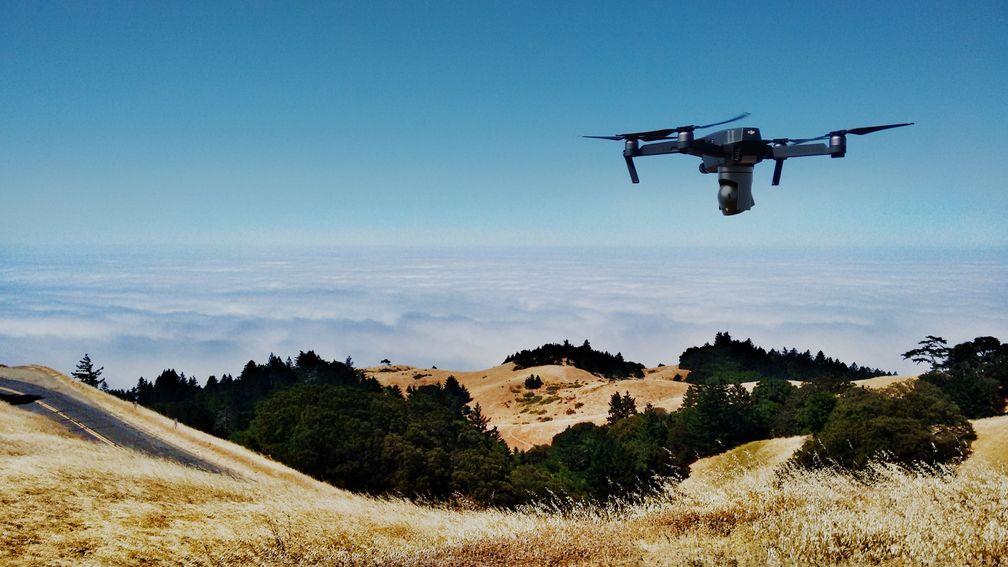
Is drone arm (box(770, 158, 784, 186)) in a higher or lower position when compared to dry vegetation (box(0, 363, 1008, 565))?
higher

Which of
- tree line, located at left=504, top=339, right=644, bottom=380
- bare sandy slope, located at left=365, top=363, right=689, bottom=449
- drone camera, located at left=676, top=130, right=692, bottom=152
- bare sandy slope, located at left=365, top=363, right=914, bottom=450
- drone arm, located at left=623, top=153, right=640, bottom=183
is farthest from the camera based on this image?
tree line, located at left=504, top=339, right=644, bottom=380

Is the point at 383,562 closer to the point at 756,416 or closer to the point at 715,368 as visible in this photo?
the point at 756,416

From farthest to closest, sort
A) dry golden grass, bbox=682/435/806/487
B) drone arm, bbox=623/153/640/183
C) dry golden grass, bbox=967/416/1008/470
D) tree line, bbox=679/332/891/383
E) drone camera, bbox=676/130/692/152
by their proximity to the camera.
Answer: tree line, bbox=679/332/891/383 < dry golden grass, bbox=682/435/806/487 < dry golden grass, bbox=967/416/1008/470 < drone arm, bbox=623/153/640/183 < drone camera, bbox=676/130/692/152

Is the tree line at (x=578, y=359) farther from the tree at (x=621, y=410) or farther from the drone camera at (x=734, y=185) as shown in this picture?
the drone camera at (x=734, y=185)

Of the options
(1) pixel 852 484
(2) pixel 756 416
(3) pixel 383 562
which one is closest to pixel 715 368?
(2) pixel 756 416

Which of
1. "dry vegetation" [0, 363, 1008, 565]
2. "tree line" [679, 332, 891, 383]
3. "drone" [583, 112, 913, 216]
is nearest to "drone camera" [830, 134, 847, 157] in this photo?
"drone" [583, 112, 913, 216]

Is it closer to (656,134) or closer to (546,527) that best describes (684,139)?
(656,134)

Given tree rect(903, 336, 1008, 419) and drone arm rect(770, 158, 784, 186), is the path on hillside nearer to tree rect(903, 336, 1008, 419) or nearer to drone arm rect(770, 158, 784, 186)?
drone arm rect(770, 158, 784, 186)
